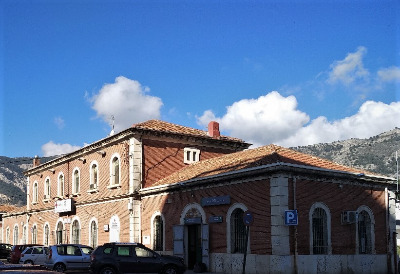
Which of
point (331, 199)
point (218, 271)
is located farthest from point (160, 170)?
point (331, 199)

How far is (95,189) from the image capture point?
34.5m

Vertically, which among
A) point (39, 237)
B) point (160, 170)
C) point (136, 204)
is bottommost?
point (39, 237)

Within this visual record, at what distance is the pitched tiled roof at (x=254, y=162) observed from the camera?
2319cm

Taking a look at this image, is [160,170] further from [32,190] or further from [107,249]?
[32,190]

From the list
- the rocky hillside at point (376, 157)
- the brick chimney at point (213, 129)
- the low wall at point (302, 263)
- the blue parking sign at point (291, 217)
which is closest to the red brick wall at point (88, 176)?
the brick chimney at point (213, 129)

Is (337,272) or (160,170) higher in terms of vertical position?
(160,170)

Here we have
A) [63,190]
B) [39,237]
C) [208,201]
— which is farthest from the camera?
[39,237]

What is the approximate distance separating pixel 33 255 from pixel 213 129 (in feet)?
44.5

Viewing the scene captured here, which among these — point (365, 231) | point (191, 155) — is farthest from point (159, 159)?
point (365, 231)

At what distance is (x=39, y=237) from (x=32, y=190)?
506cm

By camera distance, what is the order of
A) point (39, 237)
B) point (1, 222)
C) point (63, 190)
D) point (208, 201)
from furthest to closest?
point (1, 222)
point (39, 237)
point (63, 190)
point (208, 201)

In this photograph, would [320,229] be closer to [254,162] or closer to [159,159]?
[254,162]

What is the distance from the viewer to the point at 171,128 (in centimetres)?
3247

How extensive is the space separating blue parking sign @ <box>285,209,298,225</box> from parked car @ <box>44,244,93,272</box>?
1037 cm
